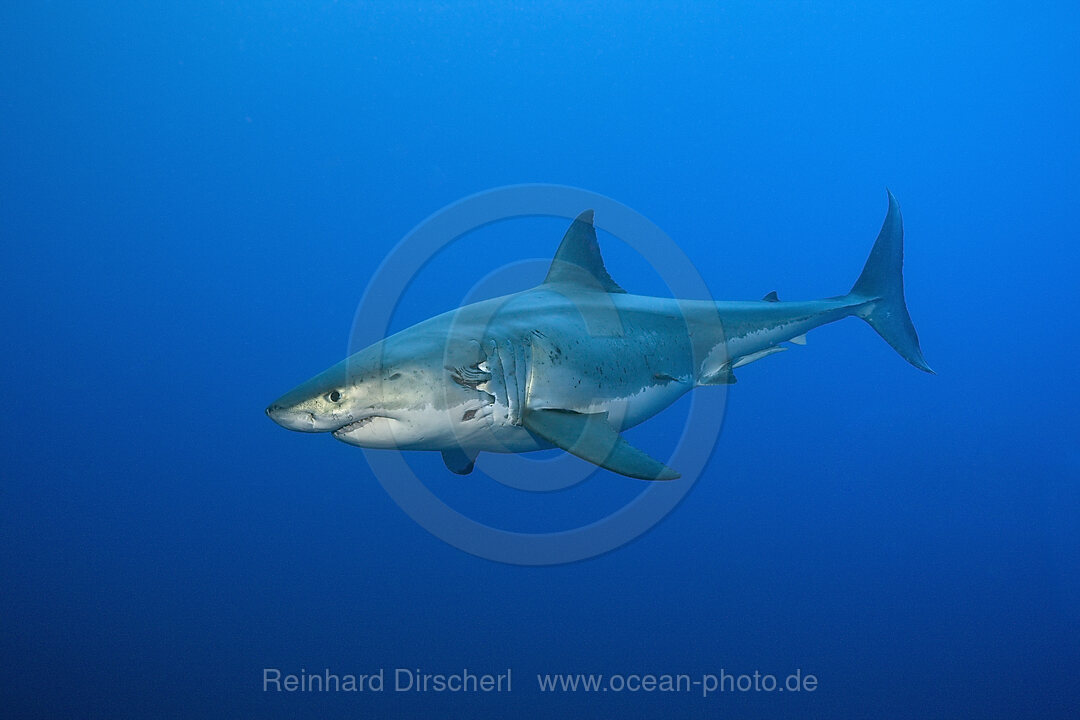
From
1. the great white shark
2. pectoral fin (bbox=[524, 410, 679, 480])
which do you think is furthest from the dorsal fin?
pectoral fin (bbox=[524, 410, 679, 480])

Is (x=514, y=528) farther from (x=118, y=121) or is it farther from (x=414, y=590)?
(x=118, y=121)

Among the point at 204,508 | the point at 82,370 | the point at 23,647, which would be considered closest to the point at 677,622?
the point at 204,508

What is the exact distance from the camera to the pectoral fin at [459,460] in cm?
352

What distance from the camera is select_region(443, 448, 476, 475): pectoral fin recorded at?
352cm

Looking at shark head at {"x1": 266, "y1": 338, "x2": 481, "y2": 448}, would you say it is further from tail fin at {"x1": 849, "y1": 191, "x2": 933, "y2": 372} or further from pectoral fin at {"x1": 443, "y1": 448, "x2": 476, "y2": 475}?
tail fin at {"x1": 849, "y1": 191, "x2": 933, "y2": 372}

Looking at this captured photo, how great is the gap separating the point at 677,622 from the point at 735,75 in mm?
16317

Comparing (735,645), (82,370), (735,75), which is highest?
(735,75)

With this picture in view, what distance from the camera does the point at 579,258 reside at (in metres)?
4.11

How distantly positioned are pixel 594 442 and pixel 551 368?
0.59 m

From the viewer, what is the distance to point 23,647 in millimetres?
7398

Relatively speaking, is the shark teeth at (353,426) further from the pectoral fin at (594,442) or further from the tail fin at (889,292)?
the tail fin at (889,292)

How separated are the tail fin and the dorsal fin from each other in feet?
9.06

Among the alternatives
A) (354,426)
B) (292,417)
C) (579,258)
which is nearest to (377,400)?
(354,426)

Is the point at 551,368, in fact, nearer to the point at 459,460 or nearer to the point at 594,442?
the point at 594,442
